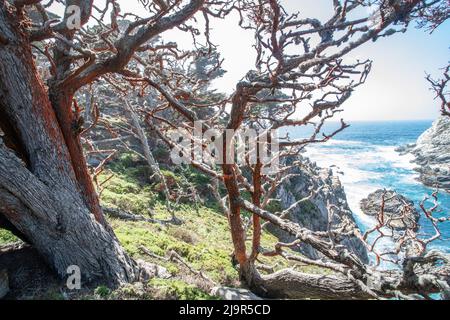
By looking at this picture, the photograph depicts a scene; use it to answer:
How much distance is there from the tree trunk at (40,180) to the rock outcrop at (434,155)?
1904 inches

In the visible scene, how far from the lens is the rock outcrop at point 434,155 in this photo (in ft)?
152

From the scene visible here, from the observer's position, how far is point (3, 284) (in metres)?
3.86

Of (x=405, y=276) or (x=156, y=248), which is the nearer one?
(x=405, y=276)

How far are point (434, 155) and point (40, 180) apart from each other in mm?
72859

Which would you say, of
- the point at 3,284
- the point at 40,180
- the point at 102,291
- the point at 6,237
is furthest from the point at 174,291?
the point at 6,237

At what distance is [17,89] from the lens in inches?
153

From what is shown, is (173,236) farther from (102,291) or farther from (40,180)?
(40,180)

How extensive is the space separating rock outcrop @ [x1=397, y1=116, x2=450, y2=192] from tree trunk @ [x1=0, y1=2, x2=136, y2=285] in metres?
48.4

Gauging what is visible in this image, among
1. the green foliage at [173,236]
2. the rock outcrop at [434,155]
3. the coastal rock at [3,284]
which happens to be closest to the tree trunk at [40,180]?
the coastal rock at [3,284]

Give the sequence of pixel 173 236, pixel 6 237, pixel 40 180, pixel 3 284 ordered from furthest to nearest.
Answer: pixel 173 236 → pixel 6 237 → pixel 40 180 → pixel 3 284

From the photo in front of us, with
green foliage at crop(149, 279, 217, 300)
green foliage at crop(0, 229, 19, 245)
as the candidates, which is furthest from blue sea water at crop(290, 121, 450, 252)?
green foliage at crop(0, 229, 19, 245)
